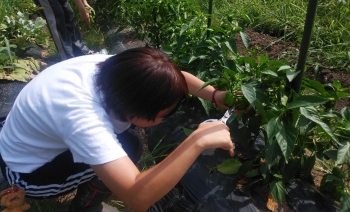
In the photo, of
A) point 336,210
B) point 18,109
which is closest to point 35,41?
point 18,109

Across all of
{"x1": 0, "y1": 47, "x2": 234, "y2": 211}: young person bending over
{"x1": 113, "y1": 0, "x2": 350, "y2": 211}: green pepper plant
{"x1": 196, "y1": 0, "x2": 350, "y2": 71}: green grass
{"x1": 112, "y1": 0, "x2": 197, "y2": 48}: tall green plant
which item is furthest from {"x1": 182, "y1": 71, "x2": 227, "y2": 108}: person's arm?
{"x1": 196, "y1": 0, "x2": 350, "y2": 71}: green grass

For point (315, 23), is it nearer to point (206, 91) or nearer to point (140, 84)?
point (206, 91)

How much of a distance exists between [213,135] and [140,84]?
0.29m

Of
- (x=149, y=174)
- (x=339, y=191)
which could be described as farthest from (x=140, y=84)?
(x=339, y=191)

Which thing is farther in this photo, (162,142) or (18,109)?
(162,142)

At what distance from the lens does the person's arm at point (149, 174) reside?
1.17 meters

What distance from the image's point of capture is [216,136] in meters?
1.26

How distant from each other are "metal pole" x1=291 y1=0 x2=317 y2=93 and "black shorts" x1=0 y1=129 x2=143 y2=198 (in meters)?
0.86

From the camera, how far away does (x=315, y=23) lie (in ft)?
10.0

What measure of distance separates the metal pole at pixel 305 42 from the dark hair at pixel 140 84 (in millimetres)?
417

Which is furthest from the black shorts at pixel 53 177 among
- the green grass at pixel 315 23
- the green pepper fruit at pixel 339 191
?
the green grass at pixel 315 23

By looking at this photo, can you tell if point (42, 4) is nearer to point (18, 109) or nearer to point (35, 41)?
point (35, 41)

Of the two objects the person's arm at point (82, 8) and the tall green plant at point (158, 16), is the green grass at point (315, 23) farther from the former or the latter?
the person's arm at point (82, 8)

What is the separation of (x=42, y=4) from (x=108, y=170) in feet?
7.21
